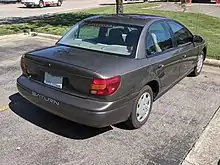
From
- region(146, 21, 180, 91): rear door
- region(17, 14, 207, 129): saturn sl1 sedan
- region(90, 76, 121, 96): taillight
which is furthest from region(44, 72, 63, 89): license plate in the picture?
region(146, 21, 180, 91): rear door

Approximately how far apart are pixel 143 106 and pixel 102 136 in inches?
29.7

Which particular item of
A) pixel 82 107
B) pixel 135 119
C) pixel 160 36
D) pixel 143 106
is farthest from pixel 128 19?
pixel 82 107

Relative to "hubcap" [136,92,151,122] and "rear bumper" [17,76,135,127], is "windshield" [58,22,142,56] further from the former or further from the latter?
"rear bumper" [17,76,135,127]

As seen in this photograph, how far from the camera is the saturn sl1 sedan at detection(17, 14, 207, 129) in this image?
11.4 feet

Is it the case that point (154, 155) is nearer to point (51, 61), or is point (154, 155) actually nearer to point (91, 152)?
point (91, 152)

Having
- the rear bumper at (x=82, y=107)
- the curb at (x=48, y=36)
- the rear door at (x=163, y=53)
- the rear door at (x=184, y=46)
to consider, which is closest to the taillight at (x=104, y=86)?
the rear bumper at (x=82, y=107)

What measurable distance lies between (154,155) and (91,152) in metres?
0.77

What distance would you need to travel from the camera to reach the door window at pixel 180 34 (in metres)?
5.12

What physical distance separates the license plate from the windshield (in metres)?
0.78

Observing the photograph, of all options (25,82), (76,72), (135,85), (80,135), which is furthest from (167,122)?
(25,82)

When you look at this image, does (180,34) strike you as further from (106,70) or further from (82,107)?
(82,107)

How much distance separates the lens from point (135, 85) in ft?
12.5

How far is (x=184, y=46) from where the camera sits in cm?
532

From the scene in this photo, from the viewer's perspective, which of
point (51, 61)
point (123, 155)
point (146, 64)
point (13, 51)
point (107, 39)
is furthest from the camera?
point (13, 51)
